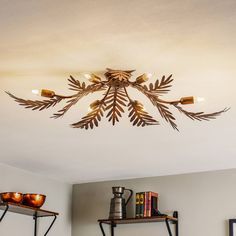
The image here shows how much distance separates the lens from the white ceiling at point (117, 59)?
2.24 metres

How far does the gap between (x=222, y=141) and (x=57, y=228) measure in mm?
2311

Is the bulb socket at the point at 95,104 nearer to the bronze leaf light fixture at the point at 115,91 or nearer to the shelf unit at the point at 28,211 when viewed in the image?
the bronze leaf light fixture at the point at 115,91

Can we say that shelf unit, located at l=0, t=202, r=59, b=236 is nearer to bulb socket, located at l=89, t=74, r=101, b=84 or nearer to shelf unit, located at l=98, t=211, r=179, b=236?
shelf unit, located at l=98, t=211, r=179, b=236

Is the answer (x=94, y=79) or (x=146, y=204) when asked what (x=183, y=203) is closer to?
(x=146, y=204)

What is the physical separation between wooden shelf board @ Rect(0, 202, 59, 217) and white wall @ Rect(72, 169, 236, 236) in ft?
2.19

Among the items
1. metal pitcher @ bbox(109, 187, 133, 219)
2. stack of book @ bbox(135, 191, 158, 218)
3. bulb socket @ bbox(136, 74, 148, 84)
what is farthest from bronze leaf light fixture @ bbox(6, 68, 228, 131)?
metal pitcher @ bbox(109, 187, 133, 219)

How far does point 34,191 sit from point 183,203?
155cm

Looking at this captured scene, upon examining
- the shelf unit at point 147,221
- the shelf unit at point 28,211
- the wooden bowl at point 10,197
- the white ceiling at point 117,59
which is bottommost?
the shelf unit at point 147,221

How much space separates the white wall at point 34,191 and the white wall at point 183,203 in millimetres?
174

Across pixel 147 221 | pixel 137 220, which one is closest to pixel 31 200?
pixel 137 220

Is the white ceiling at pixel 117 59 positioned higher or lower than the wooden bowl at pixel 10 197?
higher

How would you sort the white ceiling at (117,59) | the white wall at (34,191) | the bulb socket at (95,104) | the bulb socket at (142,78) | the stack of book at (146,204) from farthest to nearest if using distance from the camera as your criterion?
the stack of book at (146,204) → the white wall at (34,191) → the bulb socket at (95,104) → the bulb socket at (142,78) → the white ceiling at (117,59)

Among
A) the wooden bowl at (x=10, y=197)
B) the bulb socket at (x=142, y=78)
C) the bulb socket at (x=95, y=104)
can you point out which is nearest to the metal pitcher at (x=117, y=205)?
the wooden bowl at (x=10, y=197)

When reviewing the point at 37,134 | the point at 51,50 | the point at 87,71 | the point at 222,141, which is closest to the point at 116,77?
the point at 87,71
